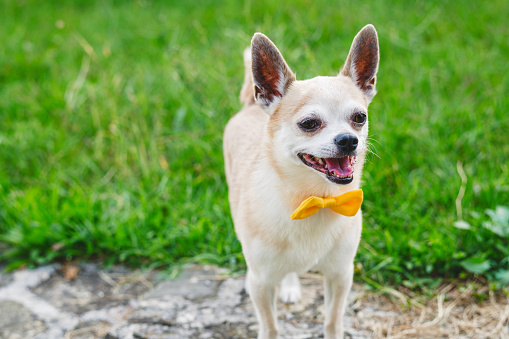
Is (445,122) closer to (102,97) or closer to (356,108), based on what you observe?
(356,108)

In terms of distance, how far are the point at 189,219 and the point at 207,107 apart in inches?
38.7

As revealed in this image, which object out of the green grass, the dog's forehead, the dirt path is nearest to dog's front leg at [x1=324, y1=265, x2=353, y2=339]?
the dirt path

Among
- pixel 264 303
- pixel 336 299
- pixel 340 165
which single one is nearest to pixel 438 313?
pixel 336 299

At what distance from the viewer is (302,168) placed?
2260 millimetres

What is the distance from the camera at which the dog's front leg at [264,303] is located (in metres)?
2.54

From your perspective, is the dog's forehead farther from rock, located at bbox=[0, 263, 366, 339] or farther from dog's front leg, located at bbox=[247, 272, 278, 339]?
rock, located at bbox=[0, 263, 366, 339]

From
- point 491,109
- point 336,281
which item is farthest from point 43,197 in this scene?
point 491,109

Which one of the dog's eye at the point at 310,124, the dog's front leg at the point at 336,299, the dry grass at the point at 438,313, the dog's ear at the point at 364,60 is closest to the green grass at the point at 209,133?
the dry grass at the point at 438,313

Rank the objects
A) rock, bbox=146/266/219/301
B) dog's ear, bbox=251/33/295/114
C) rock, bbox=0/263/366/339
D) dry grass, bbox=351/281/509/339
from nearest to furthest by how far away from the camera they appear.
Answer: dog's ear, bbox=251/33/295/114 < dry grass, bbox=351/281/509/339 < rock, bbox=0/263/366/339 < rock, bbox=146/266/219/301

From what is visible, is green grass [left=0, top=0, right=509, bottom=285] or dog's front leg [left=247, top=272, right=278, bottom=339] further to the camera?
green grass [left=0, top=0, right=509, bottom=285]

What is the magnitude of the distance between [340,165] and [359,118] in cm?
24

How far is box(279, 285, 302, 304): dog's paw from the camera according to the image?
313 cm

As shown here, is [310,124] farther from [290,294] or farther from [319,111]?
[290,294]

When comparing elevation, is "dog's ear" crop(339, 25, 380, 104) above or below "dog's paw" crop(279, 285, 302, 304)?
above
